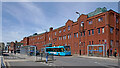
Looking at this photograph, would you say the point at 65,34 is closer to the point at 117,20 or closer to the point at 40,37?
the point at 117,20

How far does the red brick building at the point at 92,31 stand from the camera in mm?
37531

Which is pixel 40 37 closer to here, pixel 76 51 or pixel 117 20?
pixel 76 51

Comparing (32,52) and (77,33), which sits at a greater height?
(77,33)

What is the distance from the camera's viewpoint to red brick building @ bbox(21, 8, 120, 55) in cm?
3753

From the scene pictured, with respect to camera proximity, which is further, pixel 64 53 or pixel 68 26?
pixel 68 26

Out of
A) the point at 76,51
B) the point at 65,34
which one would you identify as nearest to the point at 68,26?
the point at 65,34

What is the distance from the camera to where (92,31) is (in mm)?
42281

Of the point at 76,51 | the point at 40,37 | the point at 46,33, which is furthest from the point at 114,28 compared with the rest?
the point at 40,37

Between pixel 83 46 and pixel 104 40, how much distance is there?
8.79m

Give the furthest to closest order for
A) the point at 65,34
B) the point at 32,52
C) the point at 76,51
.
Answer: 1. the point at 65,34
2. the point at 76,51
3. the point at 32,52

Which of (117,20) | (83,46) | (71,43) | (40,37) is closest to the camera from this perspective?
(117,20)

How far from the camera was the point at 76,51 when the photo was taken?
1906 inches

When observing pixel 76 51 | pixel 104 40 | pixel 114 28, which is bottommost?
pixel 76 51

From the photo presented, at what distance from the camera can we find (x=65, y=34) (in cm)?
5644
